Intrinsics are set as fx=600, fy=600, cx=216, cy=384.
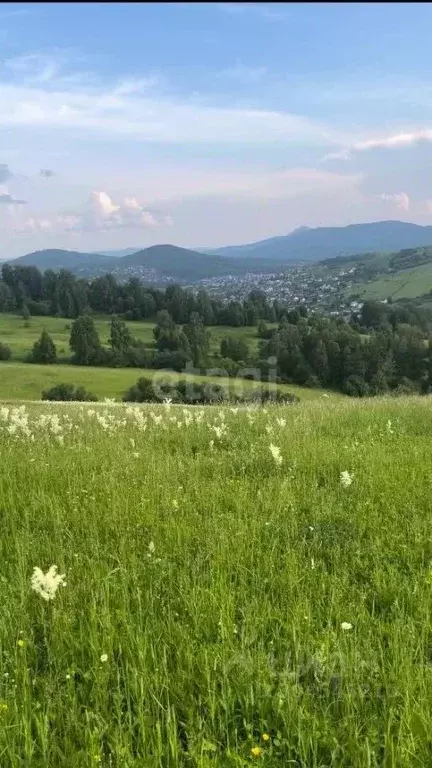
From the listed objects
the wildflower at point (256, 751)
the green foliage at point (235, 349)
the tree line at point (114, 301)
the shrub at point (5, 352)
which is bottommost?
the green foliage at point (235, 349)

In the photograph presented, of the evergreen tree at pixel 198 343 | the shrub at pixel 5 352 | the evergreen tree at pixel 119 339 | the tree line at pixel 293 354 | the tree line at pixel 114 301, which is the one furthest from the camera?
the tree line at pixel 114 301

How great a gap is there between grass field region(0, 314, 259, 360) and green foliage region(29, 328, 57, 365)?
204 cm

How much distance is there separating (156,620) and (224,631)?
51 centimetres

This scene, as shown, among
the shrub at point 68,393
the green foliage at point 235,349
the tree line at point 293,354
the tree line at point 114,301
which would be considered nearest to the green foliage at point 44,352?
the tree line at point 293,354

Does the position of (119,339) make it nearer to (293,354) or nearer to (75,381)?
(75,381)

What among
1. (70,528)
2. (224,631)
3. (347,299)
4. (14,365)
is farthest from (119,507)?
(347,299)

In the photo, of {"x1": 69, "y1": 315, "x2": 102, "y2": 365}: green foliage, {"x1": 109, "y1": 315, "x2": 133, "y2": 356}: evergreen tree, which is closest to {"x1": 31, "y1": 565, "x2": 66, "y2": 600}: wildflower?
{"x1": 109, "y1": 315, "x2": 133, "y2": 356}: evergreen tree

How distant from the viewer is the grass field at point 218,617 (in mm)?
2867

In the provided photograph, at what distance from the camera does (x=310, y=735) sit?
2793mm

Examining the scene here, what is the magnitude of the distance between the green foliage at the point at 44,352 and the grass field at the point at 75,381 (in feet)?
32.4

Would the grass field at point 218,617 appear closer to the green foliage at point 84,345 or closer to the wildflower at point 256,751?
the wildflower at point 256,751

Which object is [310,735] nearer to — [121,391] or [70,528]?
[70,528]

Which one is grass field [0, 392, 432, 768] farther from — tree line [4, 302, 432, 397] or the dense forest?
tree line [4, 302, 432, 397]

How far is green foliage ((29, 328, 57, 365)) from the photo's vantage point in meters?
111
